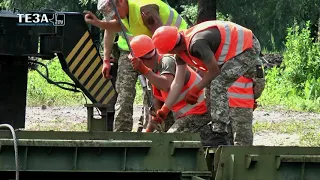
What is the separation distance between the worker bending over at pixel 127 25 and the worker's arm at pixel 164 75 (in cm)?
90

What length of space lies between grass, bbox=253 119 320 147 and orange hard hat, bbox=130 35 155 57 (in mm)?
5023

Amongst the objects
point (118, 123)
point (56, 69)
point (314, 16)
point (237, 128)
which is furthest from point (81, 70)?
point (314, 16)

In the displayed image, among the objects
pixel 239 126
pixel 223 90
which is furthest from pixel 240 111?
pixel 223 90

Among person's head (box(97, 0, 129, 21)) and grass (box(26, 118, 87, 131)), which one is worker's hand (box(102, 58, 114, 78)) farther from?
grass (box(26, 118, 87, 131))

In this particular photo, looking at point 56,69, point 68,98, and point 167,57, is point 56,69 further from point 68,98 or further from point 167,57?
point 167,57

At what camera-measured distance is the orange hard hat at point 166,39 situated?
296 inches

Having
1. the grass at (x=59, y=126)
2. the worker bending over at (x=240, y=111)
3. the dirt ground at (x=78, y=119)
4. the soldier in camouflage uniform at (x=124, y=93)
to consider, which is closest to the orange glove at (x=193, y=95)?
the worker bending over at (x=240, y=111)

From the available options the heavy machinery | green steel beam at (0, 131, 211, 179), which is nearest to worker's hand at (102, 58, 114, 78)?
the heavy machinery

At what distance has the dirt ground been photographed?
41.6ft

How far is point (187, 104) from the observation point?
317 inches

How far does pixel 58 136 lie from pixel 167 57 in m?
2.32

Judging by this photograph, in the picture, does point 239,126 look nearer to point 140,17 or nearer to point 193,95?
point 193,95

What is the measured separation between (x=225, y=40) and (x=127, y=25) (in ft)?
4.95

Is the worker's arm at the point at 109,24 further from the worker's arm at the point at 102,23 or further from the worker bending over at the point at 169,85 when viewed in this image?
the worker bending over at the point at 169,85
